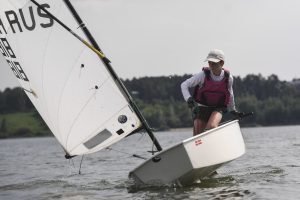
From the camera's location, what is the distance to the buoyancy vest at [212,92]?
9.99 metres

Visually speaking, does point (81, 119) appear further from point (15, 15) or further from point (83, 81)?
point (15, 15)

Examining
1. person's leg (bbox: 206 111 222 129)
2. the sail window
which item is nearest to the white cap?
person's leg (bbox: 206 111 222 129)

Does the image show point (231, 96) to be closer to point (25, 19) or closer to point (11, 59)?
point (25, 19)

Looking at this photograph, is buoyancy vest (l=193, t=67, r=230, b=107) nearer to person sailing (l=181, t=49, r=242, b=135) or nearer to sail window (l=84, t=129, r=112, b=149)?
person sailing (l=181, t=49, r=242, b=135)

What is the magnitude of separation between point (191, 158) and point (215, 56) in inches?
70.9

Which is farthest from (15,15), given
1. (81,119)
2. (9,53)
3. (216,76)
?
(216,76)

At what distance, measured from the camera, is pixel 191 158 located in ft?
29.7

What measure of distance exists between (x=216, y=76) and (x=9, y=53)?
3.73 m

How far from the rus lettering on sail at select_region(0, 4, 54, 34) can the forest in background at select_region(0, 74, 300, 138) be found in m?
71.3

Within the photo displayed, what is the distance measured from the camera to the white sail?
32.0 feet

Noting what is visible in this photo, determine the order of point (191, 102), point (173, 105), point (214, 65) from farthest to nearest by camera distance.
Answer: point (173, 105), point (214, 65), point (191, 102)

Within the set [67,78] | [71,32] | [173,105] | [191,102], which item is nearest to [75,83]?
[67,78]

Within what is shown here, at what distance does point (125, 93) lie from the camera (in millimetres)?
9797

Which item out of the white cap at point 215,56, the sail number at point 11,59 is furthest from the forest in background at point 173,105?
the white cap at point 215,56
